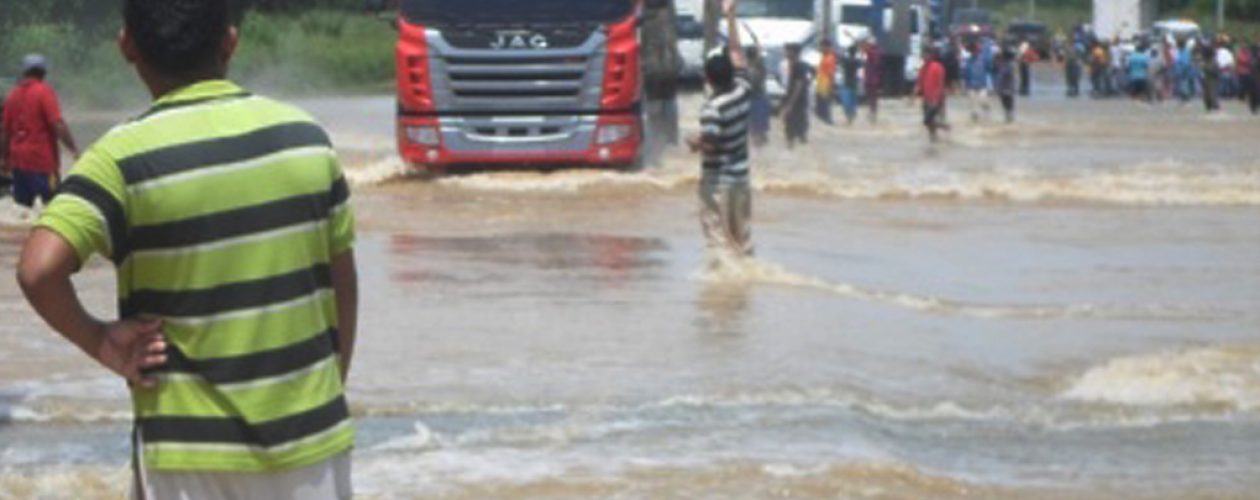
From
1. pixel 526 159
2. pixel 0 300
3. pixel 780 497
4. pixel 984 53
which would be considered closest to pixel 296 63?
pixel 984 53

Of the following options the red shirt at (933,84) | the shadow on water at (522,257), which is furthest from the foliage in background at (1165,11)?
the shadow on water at (522,257)

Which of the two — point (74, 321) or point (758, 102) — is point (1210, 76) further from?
point (74, 321)

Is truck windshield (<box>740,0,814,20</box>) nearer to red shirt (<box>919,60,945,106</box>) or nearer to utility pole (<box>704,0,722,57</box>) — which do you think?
red shirt (<box>919,60,945,106</box>)

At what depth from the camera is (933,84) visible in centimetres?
4397

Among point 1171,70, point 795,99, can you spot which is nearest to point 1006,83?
point 795,99

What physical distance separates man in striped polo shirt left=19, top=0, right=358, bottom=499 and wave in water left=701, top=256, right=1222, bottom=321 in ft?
43.1

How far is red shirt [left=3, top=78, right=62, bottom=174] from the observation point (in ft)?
78.4

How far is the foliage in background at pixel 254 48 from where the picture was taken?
177 ft

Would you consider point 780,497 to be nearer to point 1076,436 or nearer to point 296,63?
point 1076,436

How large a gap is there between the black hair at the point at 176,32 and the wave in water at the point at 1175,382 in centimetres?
932

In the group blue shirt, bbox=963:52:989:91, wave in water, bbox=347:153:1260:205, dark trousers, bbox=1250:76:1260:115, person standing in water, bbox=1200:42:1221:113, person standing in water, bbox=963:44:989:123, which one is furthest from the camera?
dark trousers, bbox=1250:76:1260:115

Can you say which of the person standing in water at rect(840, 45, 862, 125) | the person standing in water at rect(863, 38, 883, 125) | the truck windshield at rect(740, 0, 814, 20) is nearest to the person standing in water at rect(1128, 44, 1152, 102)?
the person standing in water at rect(863, 38, 883, 125)

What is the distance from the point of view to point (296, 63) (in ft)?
207

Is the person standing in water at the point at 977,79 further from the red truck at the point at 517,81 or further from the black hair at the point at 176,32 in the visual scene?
the black hair at the point at 176,32
